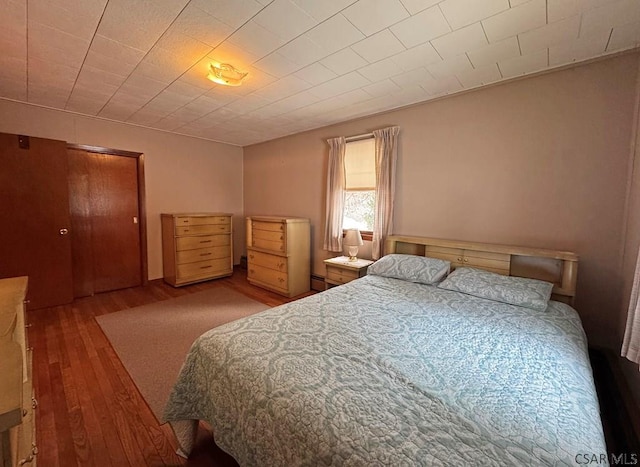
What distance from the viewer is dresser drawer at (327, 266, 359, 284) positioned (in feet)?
10.5

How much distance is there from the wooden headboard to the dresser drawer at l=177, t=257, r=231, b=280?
3.19m

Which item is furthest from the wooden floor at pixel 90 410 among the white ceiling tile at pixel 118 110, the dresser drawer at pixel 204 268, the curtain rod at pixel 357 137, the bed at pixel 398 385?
the curtain rod at pixel 357 137

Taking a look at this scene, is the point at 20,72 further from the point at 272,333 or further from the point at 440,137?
the point at 440,137

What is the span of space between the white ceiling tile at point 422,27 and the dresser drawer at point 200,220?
3.71 metres

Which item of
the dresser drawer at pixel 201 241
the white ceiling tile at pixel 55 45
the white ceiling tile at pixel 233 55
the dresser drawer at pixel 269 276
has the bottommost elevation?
the dresser drawer at pixel 269 276

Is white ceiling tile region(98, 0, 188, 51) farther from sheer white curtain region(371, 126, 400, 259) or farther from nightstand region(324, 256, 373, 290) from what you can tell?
nightstand region(324, 256, 373, 290)

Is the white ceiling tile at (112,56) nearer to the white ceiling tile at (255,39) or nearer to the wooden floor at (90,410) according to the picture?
the white ceiling tile at (255,39)

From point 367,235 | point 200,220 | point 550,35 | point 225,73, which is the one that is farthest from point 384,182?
point 200,220

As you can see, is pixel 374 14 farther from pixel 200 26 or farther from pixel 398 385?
pixel 398 385

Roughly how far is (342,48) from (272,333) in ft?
6.53

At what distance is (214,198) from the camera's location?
16.6ft

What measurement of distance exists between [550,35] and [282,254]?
11.0 feet

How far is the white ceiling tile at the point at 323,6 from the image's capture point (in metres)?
1.50

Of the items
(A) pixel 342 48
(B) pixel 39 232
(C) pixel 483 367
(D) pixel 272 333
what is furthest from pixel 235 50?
(B) pixel 39 232
